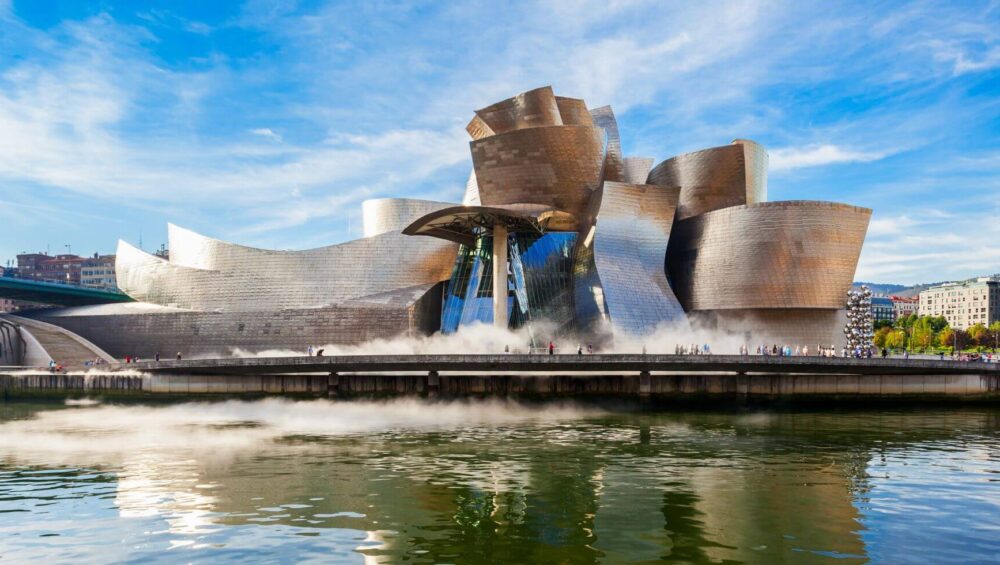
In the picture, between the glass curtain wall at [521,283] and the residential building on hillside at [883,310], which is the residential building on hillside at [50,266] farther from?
the residential building on hillside at [883,310]

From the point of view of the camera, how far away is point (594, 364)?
105 ft

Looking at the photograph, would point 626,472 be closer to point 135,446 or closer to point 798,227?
point 135,446

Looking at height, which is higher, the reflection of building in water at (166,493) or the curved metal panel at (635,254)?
the curved metal panel at (635,254)

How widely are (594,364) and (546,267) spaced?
1636cm

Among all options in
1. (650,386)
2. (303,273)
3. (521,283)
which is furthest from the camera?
(303,273)

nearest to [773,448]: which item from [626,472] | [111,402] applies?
[626,472]

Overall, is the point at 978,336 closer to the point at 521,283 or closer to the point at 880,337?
the point at 880,337

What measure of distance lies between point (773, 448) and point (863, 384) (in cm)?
1669

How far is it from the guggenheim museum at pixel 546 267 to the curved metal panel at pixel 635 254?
0.09 m

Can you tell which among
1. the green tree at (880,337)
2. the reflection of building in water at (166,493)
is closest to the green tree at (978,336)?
the green tree at (880,337)

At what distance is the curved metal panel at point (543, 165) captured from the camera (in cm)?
4728

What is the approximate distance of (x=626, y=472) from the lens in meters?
16.3

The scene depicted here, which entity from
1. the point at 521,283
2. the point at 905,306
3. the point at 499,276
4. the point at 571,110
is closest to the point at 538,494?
the point at 499,276

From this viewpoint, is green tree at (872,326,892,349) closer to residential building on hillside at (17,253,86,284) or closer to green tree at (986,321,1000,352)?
green tree at (986,321,1000,352)
